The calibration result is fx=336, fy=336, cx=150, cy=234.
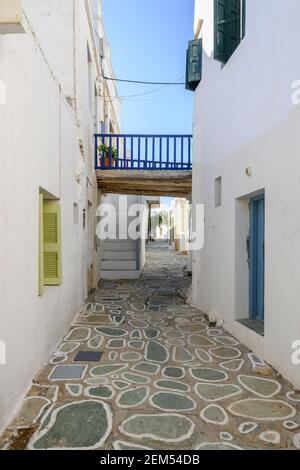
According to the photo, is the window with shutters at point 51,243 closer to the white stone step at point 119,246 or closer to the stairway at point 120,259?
the stairway at point 120,259

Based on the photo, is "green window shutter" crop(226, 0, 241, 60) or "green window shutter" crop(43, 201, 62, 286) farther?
"green window shutter" crop(226, 0, 241, 60)

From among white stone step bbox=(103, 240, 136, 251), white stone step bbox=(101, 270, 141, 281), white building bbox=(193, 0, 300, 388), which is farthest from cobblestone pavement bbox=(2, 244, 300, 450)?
white stone step bbox=(103, 240, 136, 251)

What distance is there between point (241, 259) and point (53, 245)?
2933mm

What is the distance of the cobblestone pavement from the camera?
268cm

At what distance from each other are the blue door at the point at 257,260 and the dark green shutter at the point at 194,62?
12.5 feet

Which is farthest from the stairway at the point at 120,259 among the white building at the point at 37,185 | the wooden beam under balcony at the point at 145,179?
the white building at the point at 37,185

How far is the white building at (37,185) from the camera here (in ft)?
9.52

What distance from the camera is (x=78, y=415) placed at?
3025 millimetres

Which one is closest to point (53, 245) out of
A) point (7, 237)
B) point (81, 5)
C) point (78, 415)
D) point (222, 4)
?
point (7, 237)

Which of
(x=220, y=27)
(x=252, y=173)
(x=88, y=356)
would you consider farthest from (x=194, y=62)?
(x=88, y=356)

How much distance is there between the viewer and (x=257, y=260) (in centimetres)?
518

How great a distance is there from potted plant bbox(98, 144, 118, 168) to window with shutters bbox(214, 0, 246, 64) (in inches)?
187

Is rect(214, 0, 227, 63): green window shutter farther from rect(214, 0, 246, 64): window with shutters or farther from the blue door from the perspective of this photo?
the blue door
